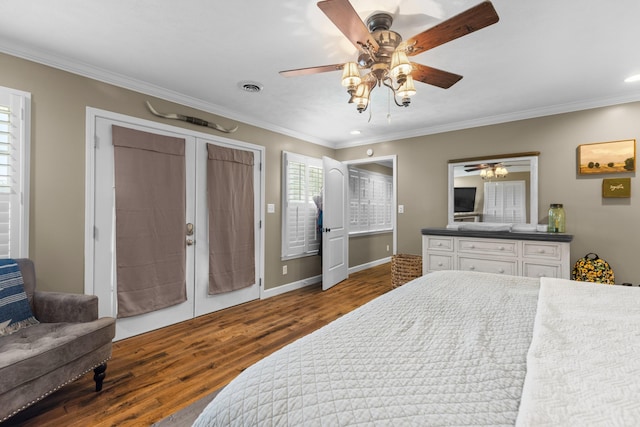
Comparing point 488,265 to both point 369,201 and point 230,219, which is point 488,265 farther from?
point 369,201

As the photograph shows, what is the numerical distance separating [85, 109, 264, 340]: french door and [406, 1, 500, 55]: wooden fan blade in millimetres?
2503

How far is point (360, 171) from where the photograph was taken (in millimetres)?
6172

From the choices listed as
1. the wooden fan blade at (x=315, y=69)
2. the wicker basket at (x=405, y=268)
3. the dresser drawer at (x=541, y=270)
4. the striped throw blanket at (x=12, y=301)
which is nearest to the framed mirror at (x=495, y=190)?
the dresser drawer at (x=541, y=270)

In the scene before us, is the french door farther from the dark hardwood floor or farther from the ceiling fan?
the ceiling fan

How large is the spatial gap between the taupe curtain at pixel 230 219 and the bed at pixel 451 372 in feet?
8.62

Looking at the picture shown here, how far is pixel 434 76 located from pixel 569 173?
2.47 meters

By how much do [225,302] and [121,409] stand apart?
1.85 meters

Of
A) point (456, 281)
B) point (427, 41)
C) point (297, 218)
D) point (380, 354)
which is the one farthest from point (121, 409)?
point (297, 218)

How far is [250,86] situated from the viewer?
9.71 feet

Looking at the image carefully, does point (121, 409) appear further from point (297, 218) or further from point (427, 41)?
point (297, 218)

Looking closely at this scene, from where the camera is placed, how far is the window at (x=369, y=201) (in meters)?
5.97

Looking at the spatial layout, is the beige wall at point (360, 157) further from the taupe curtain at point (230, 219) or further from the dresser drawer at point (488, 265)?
the dresser drawer at point (488, 265)

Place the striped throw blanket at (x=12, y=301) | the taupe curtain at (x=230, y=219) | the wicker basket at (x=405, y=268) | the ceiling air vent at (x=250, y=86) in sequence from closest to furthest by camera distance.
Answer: the striped throw blanket at (x=12, y=301) < the ceiling air vent at (x=250, y=86) < the taupe curtain at (x=230, y=219) < the wicker basket at (x=405, y=268)

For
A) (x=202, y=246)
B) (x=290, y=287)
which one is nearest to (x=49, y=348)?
(x=202, y=246)
